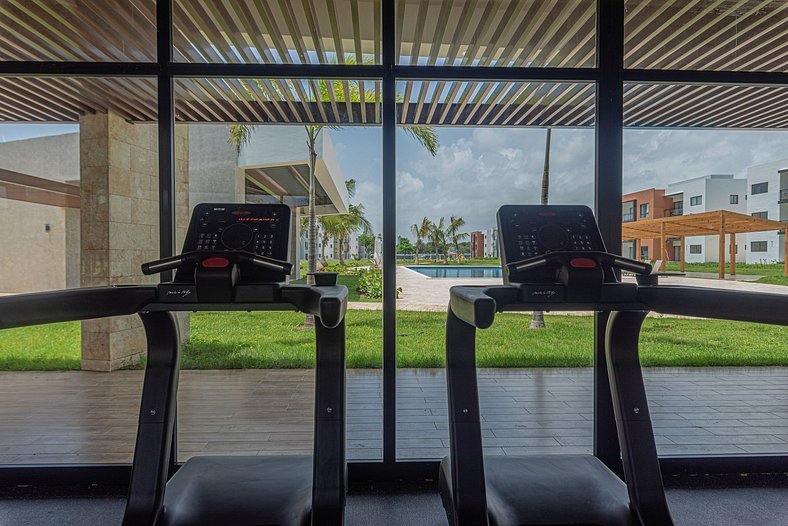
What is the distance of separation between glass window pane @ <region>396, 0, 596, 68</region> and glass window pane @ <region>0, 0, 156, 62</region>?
5.53 feet

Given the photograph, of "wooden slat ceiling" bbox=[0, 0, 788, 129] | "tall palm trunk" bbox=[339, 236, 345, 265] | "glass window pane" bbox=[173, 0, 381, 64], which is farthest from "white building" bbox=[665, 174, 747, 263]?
"tall palm trunk" bbox=[339, 236, 345, 265]

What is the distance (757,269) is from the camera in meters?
3.08

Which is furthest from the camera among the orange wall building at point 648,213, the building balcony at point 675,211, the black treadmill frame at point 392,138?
the building balcony at point 675,211

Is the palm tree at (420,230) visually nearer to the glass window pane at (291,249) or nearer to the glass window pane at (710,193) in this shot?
the glass window pane at (291,249)

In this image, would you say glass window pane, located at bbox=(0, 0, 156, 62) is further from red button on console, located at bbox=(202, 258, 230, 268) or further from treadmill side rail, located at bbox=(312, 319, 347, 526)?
treadmill side rail, located at bbox=(312, 319, 347, 526)

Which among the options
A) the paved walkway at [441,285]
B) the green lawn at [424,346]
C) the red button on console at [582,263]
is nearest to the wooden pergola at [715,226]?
the paved walkway at [441,285]

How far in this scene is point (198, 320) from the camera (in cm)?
493

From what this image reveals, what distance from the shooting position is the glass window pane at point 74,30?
2.68 m

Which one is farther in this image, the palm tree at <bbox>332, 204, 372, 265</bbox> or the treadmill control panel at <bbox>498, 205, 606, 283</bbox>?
the palm tree at <bbox>332, 204, 372, 265</bbox>

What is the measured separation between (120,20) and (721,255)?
4461 mm

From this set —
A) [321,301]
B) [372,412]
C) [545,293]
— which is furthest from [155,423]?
[372,412]

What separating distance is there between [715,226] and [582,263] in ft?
7.44

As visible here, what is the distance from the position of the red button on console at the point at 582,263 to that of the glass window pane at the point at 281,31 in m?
1.90

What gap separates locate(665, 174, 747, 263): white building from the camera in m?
3.10
